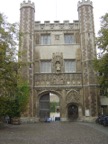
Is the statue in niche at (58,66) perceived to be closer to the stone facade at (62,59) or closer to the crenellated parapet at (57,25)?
the stone facade at (62,59)

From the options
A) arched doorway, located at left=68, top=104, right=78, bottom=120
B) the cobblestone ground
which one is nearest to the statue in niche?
arched doorway, located at left=68, top=104, right=78, bottom=120

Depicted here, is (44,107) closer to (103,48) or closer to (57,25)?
(57,25)

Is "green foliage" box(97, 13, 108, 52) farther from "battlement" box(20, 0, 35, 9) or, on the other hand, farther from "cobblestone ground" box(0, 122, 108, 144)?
"battlement" box(20, 0, 35, 9)

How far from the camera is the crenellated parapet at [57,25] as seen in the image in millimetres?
36156

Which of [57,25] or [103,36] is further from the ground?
[57,25]

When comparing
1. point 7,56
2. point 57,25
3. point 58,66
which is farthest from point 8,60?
point 57,25

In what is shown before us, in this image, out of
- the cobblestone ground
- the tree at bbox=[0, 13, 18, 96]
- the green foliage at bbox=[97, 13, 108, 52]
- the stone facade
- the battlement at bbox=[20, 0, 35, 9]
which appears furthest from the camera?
the battlement at bbox=[20, 0, 35, 9]

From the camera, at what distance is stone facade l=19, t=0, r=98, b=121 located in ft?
106

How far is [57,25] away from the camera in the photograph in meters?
36.4

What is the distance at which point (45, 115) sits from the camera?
3359 centimetres

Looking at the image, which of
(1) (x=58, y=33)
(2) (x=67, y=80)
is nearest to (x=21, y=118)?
(2) (x=67, y=80)

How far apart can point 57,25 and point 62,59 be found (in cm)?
536

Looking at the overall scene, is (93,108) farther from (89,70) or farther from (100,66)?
(100,66)

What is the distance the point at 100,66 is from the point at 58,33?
13935mm
